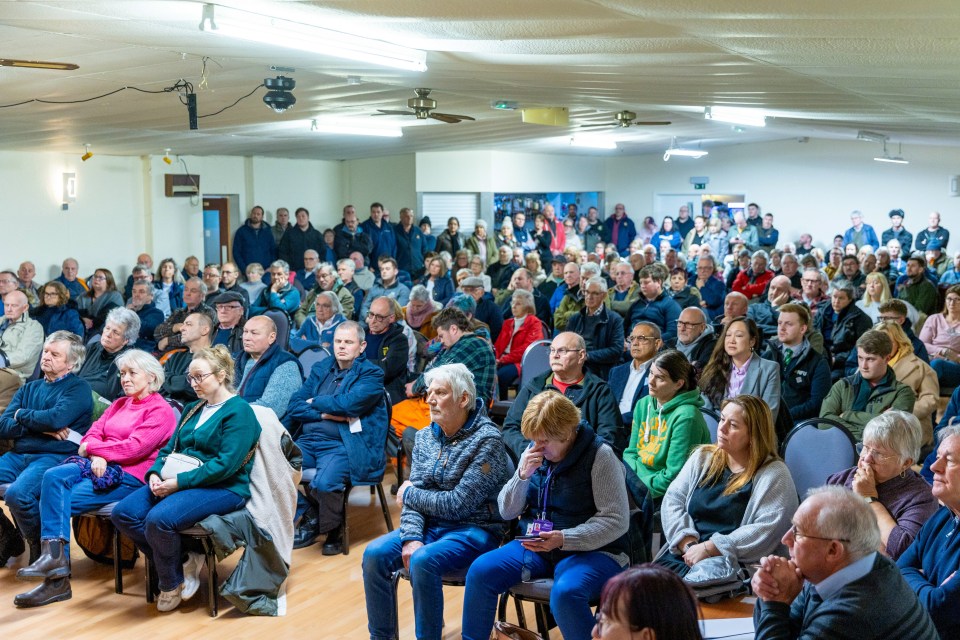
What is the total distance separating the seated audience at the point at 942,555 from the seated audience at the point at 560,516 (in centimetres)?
98

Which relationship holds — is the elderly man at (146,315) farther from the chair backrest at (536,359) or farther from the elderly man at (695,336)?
the elderly man at (695,336)

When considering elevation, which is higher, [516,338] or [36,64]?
[36,64]

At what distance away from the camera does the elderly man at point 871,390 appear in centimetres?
497

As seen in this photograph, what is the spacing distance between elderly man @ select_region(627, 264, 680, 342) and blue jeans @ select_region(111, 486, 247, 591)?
4.25m

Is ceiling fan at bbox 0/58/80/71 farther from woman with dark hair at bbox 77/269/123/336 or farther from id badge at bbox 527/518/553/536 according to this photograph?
woman with dark hair at bbox 77/269/123/336

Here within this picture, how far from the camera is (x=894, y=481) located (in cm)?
340

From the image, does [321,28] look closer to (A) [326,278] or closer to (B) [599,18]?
(B) [599,18]

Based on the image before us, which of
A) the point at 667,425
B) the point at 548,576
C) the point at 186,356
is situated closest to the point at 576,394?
the point at 667,425

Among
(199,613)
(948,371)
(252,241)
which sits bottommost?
(199,613)

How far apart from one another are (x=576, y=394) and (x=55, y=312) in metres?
5.31

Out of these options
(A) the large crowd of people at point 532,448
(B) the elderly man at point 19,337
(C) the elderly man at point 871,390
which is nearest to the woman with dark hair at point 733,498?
(A) the large crowd of people at point 532,448

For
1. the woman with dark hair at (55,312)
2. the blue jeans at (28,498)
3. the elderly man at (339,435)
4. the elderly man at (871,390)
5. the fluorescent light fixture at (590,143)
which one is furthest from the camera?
the fluorescent light fixture at (590,143)

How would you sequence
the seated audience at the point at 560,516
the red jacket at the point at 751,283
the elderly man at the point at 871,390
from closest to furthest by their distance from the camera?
the seated audience at the point at 560,516
the elderly man at the point at 871,390
the red jacket at the point at 751,283

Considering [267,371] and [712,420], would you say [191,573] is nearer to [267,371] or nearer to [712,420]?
[267,371]
